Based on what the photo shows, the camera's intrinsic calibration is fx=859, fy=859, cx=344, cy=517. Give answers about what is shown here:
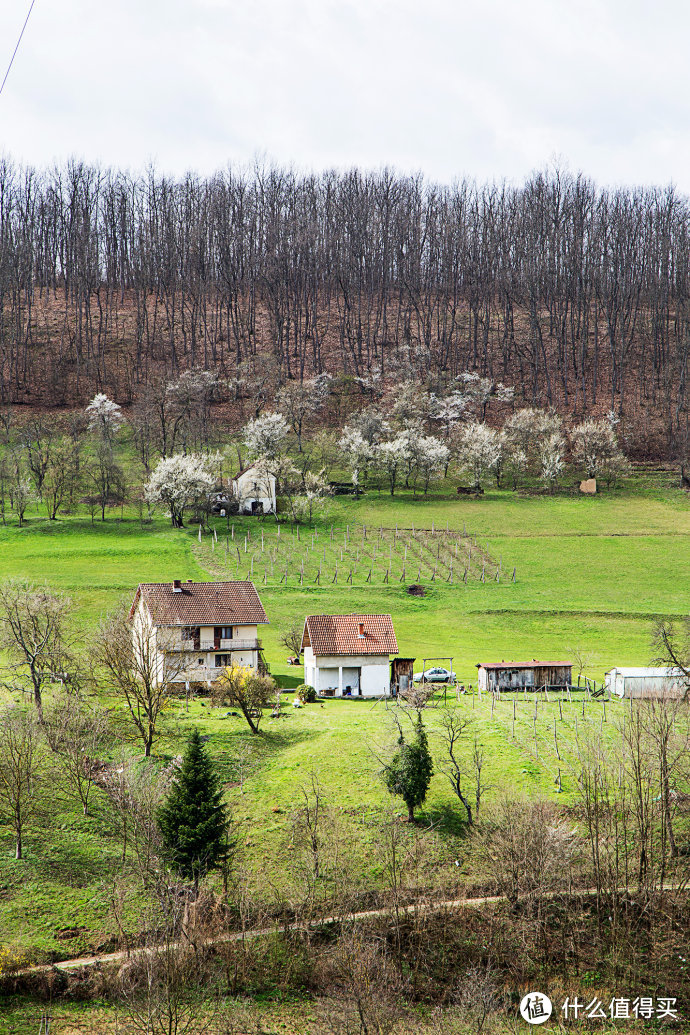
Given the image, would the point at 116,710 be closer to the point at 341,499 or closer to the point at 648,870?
the point at 648,870

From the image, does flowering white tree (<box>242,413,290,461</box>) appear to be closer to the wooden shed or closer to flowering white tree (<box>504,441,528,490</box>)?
flowering white tree (<box>504,441,528,490</box>)

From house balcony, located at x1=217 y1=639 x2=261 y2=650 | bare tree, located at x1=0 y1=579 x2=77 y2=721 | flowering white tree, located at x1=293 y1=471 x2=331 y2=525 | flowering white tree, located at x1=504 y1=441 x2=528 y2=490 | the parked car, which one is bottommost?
the parked car

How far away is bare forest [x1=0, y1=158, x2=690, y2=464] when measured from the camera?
124 metres

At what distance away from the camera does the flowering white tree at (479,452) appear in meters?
98.8

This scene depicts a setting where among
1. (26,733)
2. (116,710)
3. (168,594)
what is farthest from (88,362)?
(26,733)

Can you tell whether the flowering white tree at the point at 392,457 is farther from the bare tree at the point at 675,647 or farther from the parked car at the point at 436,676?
the parked car at the point at 436,676

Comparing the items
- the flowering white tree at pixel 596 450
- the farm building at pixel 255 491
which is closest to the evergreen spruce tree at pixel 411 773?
the farm building at pixel 255 491

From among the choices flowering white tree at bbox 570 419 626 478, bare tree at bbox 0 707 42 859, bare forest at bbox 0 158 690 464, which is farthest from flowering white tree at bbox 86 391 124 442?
bare tree at bbox 0 707 42 859

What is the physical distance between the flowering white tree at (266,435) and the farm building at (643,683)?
58.0 meters

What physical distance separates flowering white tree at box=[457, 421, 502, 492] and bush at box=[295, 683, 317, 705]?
52.3 metres

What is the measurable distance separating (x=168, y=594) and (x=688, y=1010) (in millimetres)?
35732

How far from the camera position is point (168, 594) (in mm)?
53938

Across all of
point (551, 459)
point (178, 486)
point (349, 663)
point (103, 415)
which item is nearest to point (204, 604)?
point (349, 663)

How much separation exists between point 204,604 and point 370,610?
1467 cm
